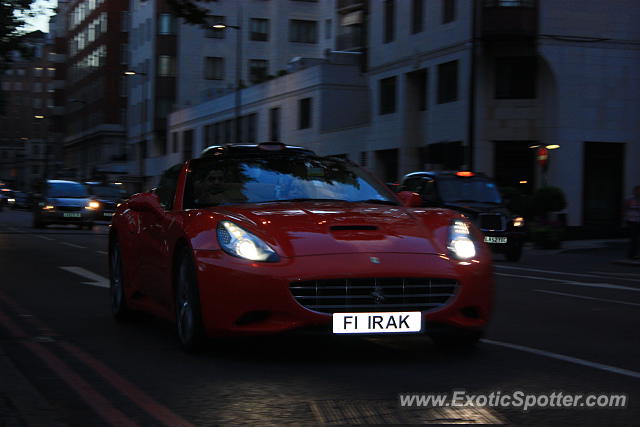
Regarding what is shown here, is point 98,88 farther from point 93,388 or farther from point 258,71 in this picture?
point 93,388

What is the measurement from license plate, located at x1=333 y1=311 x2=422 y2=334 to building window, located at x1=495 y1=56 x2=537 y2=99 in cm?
3220

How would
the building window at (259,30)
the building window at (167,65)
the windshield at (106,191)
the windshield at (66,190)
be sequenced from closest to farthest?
the windshield at (66,190), the windshield at (106,191), the building window at (259,30), the building window at (167,65)

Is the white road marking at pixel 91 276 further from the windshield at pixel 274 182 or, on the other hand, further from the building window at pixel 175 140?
the building window at pixel 175 140

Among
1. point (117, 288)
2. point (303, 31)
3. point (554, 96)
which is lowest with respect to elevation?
point (117, 288)

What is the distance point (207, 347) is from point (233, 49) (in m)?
74.4

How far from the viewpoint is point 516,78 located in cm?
3800

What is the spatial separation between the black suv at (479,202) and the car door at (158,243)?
43.6 ft

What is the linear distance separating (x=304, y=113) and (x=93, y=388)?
4941 cm

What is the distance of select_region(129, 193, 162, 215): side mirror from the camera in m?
8.19

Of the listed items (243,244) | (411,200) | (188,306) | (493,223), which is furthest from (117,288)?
(493,223)

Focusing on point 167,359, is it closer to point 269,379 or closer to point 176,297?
point 176,297

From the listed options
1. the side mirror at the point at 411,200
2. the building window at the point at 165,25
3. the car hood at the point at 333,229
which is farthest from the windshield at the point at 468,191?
the building window at the point at 165,25

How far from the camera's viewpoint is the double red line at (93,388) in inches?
198

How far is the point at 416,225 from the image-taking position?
7109 mm
